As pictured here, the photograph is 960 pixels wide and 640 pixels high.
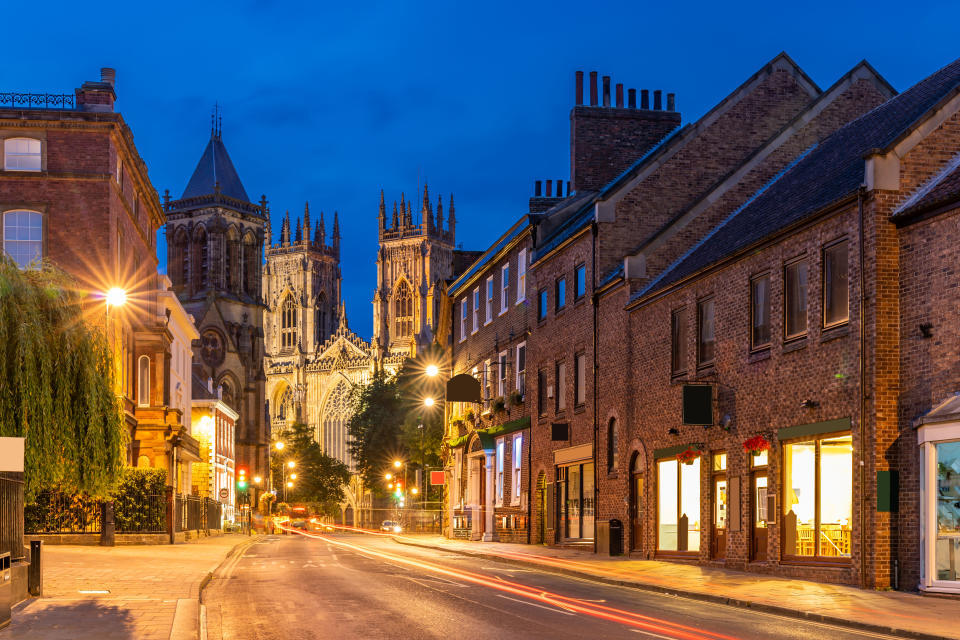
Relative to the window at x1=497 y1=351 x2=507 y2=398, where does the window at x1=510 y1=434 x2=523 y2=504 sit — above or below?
below

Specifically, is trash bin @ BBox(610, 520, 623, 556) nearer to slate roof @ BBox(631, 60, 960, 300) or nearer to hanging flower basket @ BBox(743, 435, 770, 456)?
slate roof @ BBox(631, 60, 960, 300)

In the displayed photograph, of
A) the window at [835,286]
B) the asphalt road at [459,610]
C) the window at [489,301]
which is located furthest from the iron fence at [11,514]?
the window at [489,301]

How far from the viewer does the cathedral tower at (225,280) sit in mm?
110625

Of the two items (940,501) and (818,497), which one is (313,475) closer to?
(818,497)

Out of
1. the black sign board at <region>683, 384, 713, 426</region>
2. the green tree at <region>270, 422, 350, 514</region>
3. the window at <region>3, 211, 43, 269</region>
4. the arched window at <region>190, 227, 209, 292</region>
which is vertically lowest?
the green tree at <region>270, 422, 350, 514</region>

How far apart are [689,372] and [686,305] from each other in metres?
1.57

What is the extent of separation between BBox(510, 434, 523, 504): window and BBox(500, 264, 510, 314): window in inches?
184

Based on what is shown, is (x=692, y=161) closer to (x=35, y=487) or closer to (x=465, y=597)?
(x=465, y=597)

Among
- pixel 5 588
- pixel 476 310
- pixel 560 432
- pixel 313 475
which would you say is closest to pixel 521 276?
pixel 476 310

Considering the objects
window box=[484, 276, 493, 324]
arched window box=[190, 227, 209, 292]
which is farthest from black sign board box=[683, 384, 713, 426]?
arched window box=[190, 227, 209, 292]

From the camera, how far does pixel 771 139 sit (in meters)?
32.2

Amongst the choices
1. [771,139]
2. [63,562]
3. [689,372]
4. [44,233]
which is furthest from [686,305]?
[44,233]

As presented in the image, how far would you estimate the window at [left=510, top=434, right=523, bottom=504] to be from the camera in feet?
140

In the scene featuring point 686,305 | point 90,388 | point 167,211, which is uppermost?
point 167,211
